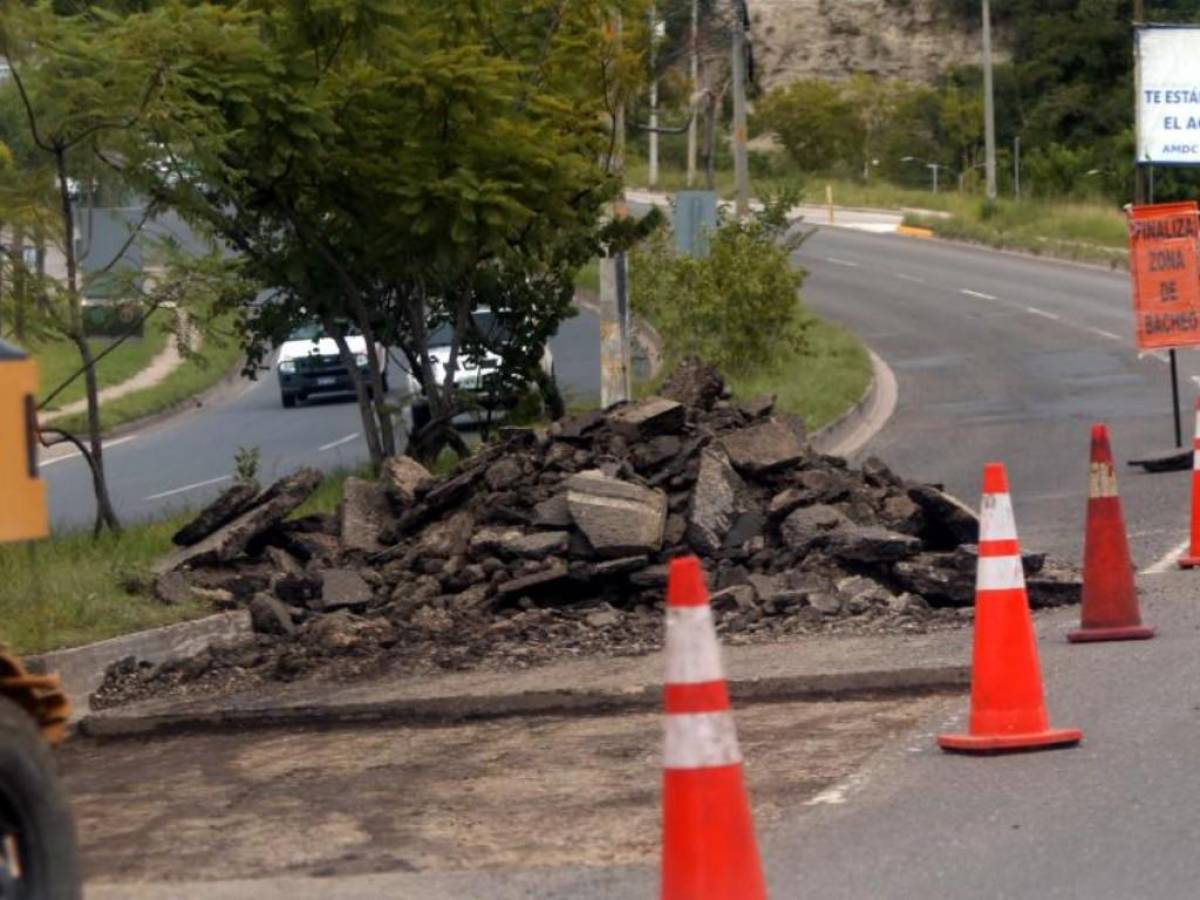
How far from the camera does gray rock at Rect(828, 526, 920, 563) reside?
11.8 m

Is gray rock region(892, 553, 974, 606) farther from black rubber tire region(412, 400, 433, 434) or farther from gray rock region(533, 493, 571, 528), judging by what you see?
black rubber tire region(412, 400, 433, 434)

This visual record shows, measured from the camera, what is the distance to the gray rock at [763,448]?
13172 millimetres

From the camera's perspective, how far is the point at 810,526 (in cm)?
1231

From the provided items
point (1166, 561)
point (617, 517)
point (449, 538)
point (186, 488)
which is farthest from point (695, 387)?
point (186, 488)

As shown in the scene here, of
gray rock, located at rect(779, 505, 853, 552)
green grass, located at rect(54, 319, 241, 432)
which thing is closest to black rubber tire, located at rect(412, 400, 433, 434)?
gray rock, located at rect(779, 505, 853, 552)

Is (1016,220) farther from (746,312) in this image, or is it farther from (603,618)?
(603,618)

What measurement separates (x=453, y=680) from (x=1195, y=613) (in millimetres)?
3720

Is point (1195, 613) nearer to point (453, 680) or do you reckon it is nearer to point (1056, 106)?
point (453, 680)

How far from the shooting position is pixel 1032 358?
30297mm

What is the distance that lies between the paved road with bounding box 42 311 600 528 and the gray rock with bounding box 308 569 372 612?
6.94 m

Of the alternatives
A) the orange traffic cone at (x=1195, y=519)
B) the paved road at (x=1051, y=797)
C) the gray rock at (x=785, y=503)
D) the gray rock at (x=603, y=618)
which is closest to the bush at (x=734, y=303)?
the paved road at (x=1051, y=797)

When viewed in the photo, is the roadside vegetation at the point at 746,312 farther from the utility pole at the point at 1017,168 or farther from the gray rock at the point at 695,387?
the utility pole at the point at 1017,168

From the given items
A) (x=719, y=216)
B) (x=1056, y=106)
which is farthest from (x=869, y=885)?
(x=1056, y=106)

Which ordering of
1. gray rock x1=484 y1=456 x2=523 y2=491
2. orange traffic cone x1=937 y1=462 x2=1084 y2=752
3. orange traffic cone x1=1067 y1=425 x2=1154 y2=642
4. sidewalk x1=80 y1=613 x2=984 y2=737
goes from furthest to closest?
1. gray rock x1=484 y1=456 x2=523 y2=491
2. orange traffic cone x1=1067 y1=425 x2=1154 y2=642
3. sidewalk x1=80 y1=613 x2=984 y2=737
4. orange traffic cone x1=937 y1=462 x2=1084 y2=752
